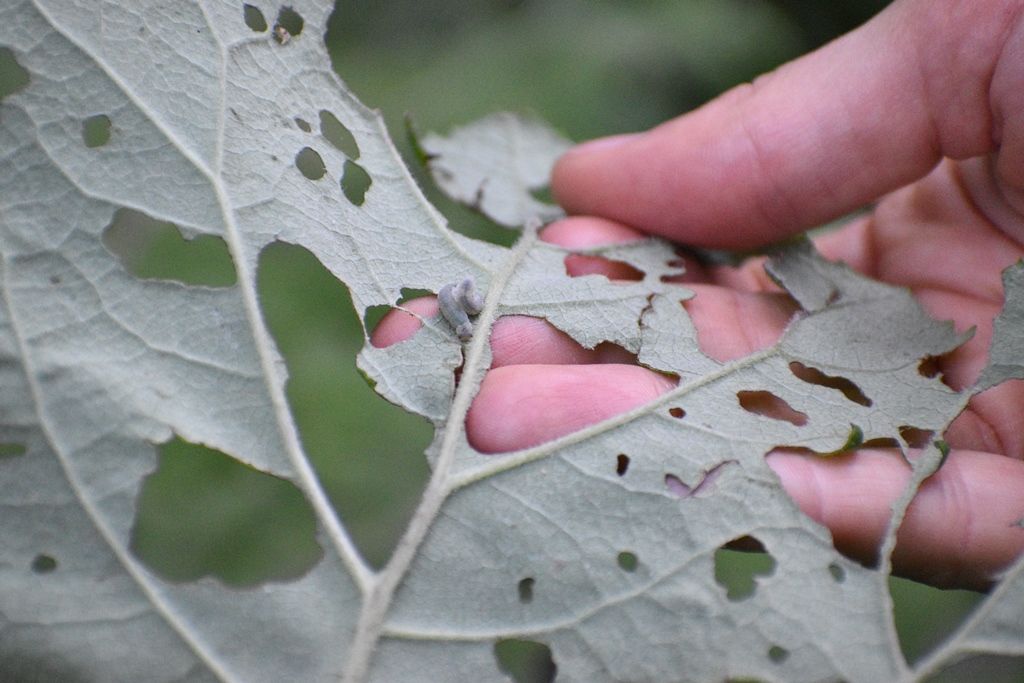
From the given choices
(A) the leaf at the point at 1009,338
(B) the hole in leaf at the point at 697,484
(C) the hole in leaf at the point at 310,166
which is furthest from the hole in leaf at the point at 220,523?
(A) the leaf at the point at 1009,338

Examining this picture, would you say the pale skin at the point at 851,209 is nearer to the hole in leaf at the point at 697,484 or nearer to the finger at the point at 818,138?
the finger at the point at 818,138

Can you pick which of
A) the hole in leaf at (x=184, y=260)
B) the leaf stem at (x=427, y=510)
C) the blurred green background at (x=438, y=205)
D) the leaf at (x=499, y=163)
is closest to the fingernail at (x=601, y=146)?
the leaf at (x=499, y=163)

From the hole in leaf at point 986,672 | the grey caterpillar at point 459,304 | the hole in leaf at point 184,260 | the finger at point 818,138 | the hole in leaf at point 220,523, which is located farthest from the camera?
the hole in leaf at point 986,672

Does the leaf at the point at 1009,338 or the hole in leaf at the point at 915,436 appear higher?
the leaf at the point at 1009,338

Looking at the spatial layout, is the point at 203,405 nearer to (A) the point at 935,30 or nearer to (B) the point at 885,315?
(B) the point at 885,315

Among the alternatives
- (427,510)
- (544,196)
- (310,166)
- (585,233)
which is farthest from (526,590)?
(310,166)

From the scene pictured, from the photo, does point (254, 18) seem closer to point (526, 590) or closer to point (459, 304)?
point (459, 304)

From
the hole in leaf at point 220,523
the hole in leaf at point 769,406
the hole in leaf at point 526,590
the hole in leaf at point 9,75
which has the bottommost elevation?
the hole in leaf at point 220,523

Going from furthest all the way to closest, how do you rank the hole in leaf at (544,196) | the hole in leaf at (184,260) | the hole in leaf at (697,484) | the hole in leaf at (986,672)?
the hole in leaf at (986,672)
the hole in leaf at (184,260)
the hole in leaf at (544,196)
the hole in leaf at (697,484)

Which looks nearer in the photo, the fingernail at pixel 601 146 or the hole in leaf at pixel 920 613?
the fingernail at pixel 601 146
